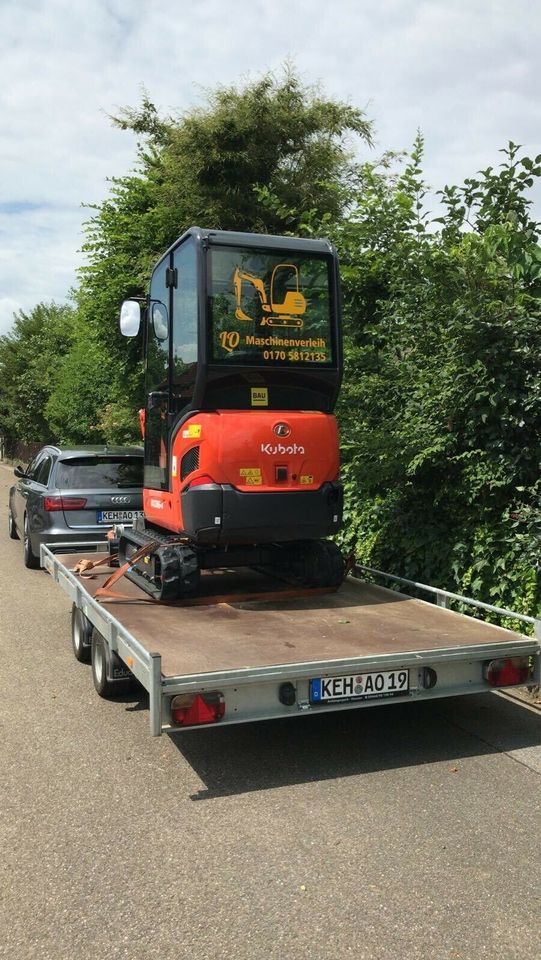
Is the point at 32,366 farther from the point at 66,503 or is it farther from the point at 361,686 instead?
the point at 361,686

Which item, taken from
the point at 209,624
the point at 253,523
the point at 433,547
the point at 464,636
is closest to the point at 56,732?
the point at 209,624

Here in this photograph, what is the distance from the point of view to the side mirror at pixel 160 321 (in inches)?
232

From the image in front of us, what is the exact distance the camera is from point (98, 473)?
375 inches

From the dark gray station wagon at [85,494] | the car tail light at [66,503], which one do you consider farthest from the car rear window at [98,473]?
the car tail light at [66,503]

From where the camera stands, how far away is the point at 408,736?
472cm

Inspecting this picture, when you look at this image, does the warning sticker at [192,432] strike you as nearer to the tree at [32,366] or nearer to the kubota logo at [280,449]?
the kubota logo at [280,449]

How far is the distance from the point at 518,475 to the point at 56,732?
3.80 m

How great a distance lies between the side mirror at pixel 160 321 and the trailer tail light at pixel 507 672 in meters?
3.26

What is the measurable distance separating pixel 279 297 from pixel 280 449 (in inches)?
42.2

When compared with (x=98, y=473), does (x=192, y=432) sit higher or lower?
higher

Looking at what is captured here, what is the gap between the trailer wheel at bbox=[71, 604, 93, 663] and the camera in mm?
6000

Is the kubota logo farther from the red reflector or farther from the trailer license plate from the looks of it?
the trailer license plate

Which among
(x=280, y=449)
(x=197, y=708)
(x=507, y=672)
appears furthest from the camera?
(x=280, y=449)

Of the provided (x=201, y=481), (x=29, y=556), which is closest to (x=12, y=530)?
(x=29, y=556)
